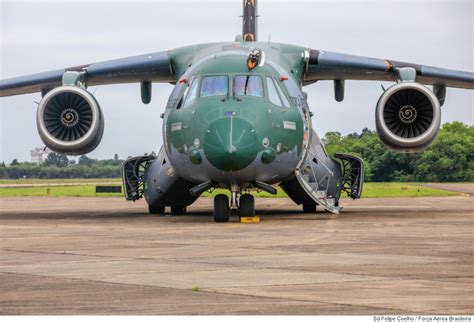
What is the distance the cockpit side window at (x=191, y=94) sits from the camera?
2191cm

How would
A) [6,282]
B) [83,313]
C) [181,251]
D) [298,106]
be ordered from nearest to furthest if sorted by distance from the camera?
[83,313] < [6,282] < [181,251] < [298,106]

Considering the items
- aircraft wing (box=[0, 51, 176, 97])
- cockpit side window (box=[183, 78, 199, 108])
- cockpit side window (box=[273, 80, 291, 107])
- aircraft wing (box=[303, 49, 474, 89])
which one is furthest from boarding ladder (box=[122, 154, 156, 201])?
cockpit side window (box=[273, 80, 291, 107])

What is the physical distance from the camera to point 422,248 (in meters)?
15.0

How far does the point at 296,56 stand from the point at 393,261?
1324cm

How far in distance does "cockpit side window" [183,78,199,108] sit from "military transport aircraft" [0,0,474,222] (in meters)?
0.03

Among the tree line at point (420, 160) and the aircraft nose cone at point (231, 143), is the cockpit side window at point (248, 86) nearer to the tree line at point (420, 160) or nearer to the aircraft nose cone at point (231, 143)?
the aircraft nose cone at point (231, 143)

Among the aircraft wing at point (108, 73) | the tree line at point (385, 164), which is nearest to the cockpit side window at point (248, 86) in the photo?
the aircraft wing at point (108, 73)

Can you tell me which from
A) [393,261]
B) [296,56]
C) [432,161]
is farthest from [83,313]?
[432,161]

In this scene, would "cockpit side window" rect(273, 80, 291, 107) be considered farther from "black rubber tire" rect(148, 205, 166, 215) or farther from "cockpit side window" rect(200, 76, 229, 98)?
"black rubber tire" rect(148, 205, 166, 215)

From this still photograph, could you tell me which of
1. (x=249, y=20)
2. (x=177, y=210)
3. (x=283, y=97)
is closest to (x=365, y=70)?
(x=249, y=20)

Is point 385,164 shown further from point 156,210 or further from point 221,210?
point 221,210

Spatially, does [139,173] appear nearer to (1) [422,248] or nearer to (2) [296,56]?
(2) [296,56]

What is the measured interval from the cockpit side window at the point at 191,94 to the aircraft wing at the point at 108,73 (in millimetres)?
3956

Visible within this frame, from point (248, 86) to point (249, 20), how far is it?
7113 mm
